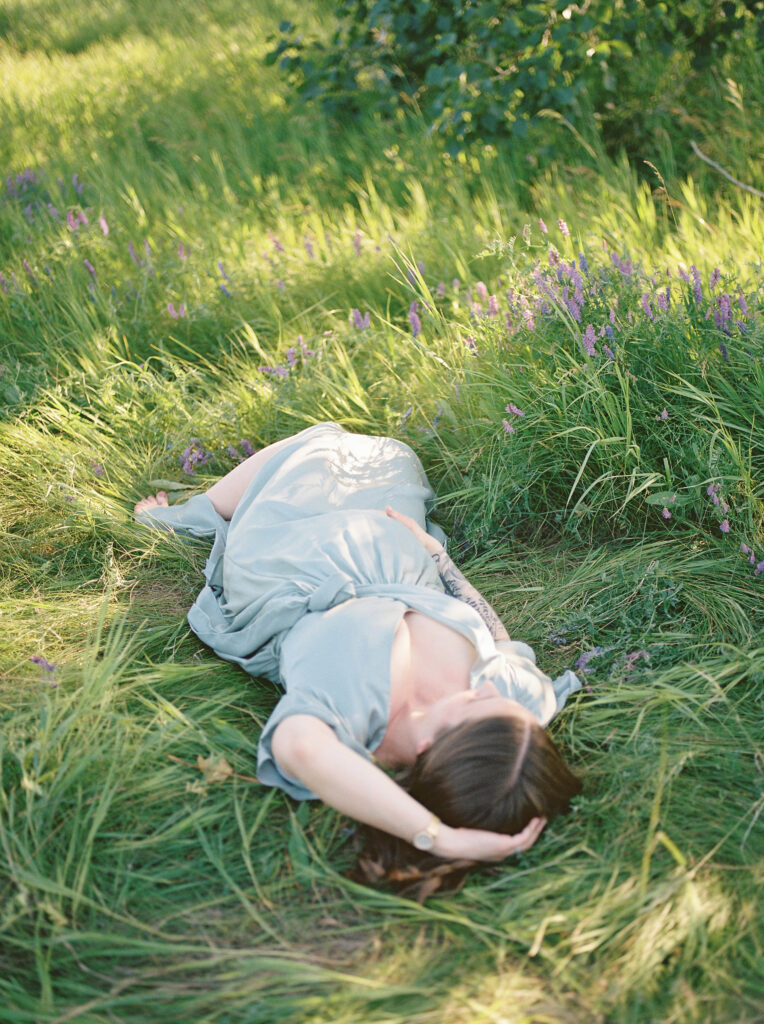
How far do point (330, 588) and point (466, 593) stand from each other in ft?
1.50

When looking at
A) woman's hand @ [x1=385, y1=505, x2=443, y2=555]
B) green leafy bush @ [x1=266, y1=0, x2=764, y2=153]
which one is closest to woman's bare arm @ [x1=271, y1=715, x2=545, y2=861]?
woman's hand @ [x1=385, y1=505, x2=443, y2=555]

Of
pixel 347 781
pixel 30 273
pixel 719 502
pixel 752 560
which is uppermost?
pixel 30 273

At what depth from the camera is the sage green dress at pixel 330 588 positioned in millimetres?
2057

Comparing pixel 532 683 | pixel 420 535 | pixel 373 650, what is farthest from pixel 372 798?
pixel 420 535

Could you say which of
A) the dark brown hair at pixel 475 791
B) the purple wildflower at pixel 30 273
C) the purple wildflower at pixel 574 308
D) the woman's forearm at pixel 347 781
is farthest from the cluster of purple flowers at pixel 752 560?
the purple wildflower at pixel 30 273

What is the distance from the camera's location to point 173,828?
6.38ft

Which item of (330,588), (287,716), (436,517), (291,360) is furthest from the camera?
(291,360)

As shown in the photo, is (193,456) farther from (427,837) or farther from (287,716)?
(427,837)

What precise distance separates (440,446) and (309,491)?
0.63 m

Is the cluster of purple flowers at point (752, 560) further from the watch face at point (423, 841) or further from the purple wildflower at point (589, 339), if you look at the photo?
the watch face at point (423, 841)

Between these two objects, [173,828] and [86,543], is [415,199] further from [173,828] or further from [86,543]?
[173,828]

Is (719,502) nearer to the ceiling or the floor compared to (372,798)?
nearer to the floor

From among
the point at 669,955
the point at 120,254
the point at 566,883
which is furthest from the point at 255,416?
the point at 669,955

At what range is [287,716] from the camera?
6.51 ft
